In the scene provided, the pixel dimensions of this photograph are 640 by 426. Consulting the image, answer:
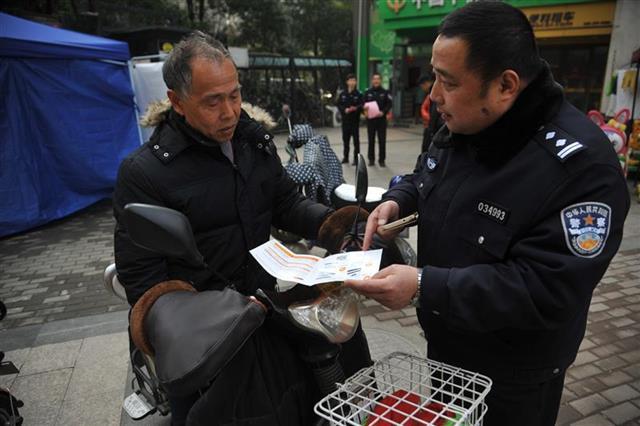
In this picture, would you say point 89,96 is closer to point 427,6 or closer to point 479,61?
point 479,61

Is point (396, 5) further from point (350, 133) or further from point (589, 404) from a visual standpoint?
point (589, 404)

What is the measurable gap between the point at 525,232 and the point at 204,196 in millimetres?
1067

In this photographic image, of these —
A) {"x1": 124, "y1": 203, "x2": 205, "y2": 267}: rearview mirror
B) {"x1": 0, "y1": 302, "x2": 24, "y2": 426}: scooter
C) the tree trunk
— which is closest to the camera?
{"x1": 124, "y1": 203, "x2": 205, "y2": 267}: rearview mirror

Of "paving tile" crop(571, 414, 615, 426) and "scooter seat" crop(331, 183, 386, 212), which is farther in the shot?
"scooter seat" crop(331, 183, 386, 212)

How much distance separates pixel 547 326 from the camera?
1.10 meters

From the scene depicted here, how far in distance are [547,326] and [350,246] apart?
0.82 meters

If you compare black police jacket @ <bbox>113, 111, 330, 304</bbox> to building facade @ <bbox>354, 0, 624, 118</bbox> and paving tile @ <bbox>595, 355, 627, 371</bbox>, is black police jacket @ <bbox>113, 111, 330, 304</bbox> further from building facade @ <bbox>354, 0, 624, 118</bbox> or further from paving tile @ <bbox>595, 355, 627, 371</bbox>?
building facade @ <bbox>354, 0, 624, 118</bbox>

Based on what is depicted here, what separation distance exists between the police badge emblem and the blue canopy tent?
645cm

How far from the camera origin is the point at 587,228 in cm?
104

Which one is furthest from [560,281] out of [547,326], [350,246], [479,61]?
[350,246]

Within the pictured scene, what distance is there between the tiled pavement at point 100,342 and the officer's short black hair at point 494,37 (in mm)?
2084

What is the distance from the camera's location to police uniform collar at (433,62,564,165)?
1.16 metres

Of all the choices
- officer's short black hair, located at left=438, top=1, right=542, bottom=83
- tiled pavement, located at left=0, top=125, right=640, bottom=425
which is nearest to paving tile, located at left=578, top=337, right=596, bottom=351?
tiled pavement, located at left=0, top=125, right=640, bottom=425

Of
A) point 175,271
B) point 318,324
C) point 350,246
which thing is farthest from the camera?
point 350,246
